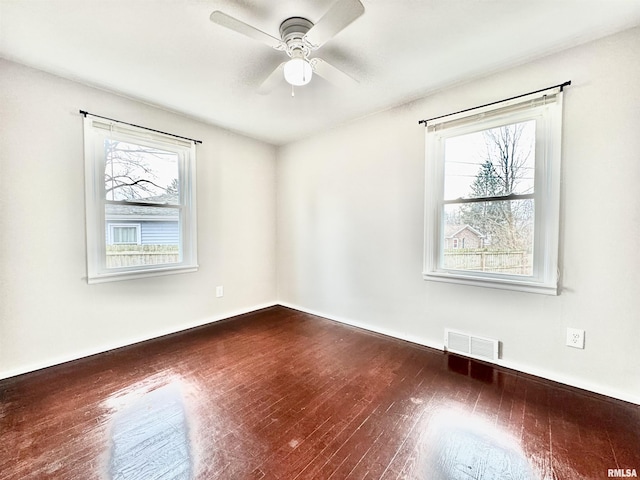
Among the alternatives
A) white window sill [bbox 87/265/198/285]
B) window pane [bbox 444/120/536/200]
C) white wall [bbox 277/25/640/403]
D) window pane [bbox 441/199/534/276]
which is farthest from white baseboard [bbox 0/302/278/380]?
window pane [bbox 444/120/536/200]

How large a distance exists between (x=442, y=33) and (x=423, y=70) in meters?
0.43

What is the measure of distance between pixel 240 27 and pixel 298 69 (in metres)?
0.38

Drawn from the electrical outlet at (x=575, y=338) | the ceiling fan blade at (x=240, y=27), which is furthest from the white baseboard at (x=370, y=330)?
the ceiling fan blade at (x=240, y=27)

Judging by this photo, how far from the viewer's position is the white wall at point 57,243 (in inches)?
83.1

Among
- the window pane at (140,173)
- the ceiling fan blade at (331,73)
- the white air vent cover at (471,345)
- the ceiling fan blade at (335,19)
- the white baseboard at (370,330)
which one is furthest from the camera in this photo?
the window pane at (140,173)

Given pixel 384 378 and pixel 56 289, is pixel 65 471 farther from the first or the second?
pixel 384 378

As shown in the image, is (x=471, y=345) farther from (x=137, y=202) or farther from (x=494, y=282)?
(x=137, y=202)

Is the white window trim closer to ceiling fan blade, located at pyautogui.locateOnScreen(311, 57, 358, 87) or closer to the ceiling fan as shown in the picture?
the ceiling fan

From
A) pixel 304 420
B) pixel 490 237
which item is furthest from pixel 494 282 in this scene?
pixel 304 420

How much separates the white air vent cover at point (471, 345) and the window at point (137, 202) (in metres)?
2.83

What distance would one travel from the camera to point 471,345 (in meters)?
2.42

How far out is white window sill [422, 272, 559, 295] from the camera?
81.5 inches

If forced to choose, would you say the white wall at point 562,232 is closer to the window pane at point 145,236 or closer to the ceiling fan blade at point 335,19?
the ceiling fan blade at point 335,19

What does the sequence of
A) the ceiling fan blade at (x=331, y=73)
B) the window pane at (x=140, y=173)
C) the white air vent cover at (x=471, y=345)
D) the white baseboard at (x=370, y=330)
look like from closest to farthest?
the ceiling fan blade at (x=331, y=73) < the white baseboard at (x=370, y=330) < the white air vent cover at (x=471, y=345) < the window pane at (x=140, y=173)
